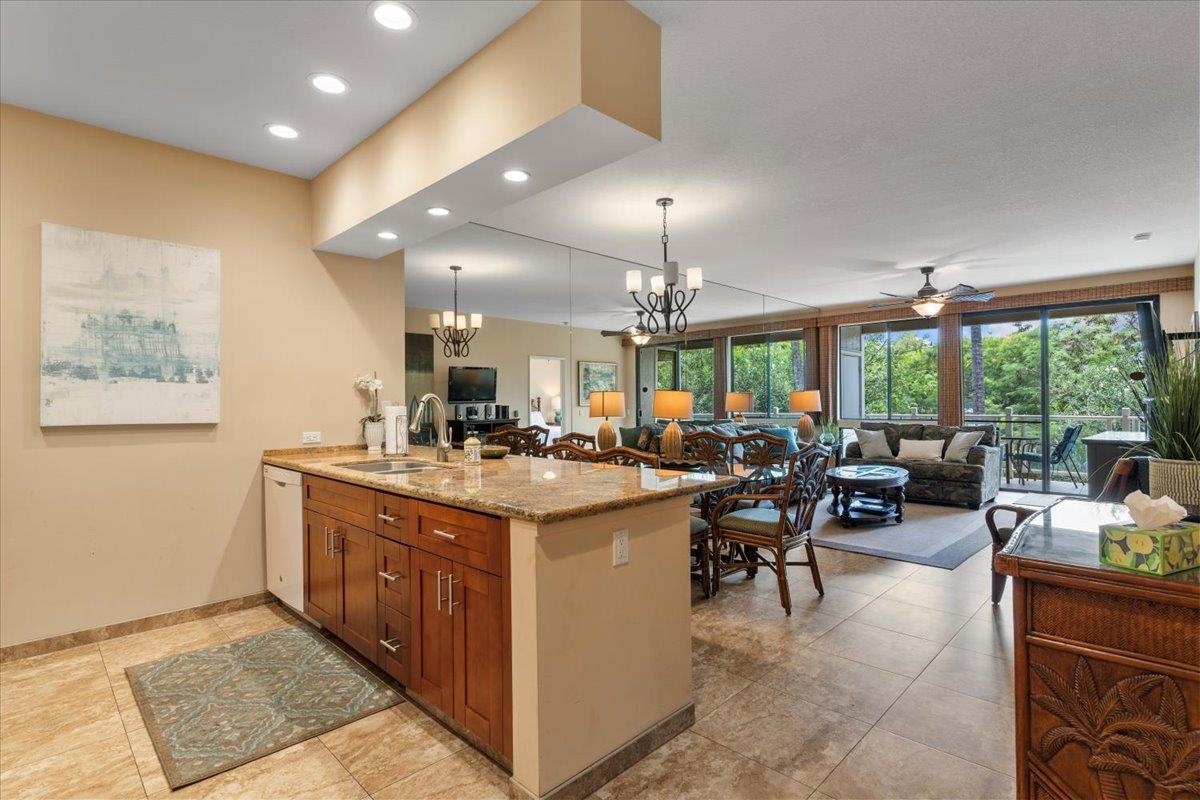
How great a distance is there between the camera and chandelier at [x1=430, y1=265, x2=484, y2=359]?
4230 millimetres

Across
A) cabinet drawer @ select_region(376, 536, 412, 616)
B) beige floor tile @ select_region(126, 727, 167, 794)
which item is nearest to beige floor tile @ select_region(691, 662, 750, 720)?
cabinet drawer @ select_region(376, 536, 412, 616)

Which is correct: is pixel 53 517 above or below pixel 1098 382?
below

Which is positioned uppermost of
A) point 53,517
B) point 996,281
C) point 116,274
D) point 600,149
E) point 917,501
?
point 996,281

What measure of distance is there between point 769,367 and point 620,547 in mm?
6351

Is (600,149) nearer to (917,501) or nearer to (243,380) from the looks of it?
(243,380)

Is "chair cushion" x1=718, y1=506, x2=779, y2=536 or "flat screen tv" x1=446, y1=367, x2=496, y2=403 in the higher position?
"flat screen tv" x1=446, y1=367, x2=496, y2=403

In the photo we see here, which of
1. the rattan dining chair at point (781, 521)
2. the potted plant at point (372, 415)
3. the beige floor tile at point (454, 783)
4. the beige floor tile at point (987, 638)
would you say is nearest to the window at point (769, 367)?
the rattan dining chair at point (781, 521)

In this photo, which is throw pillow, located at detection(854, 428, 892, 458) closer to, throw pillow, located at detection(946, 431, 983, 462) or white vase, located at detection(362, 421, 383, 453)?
throw pillow, located at detection(946, 431, 983, 462)

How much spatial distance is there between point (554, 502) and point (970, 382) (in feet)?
26.7

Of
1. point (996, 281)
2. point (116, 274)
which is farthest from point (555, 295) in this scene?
point (996, 281)

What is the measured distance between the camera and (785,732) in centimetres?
212

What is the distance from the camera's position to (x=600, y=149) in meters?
2.27

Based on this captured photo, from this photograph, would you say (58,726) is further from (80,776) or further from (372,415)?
(372,415)

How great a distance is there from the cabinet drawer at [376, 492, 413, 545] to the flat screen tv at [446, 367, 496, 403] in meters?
1.80
